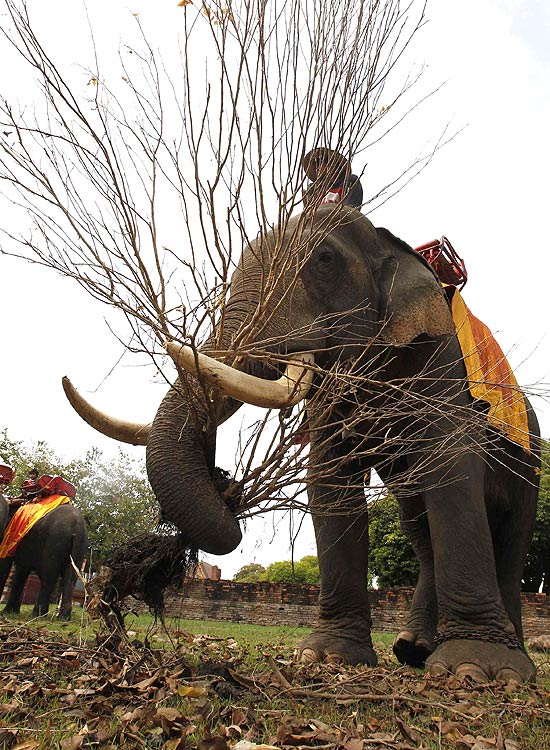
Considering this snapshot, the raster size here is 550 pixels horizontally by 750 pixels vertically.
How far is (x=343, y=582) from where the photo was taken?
5680 millimetres

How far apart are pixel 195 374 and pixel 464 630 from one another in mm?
2625

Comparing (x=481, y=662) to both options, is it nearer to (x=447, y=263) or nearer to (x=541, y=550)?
(x=447, y=263)

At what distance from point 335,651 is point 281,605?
1079cm

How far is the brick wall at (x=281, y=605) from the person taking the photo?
47.5ft

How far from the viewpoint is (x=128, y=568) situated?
353cm

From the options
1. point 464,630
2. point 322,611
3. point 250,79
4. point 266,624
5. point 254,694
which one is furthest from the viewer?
point 266,624

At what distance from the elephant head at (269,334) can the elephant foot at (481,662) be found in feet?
5.94

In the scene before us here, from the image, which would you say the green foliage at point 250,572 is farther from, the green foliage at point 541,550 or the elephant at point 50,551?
the elephant at point 50,551

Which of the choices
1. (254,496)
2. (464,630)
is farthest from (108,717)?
(464,630)

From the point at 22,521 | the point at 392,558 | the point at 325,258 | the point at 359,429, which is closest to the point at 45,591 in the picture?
the point at 22,521

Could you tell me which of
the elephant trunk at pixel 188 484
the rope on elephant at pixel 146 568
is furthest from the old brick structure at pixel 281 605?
the elephant trunk at pixel 188 484

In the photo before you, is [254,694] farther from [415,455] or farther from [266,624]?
[266,624]

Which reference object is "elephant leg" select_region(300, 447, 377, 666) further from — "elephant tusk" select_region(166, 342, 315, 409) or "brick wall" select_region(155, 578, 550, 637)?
"brick wall" select_region(155, 578, 550, 637)

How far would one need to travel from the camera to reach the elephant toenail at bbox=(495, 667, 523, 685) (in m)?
4.10
